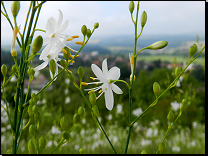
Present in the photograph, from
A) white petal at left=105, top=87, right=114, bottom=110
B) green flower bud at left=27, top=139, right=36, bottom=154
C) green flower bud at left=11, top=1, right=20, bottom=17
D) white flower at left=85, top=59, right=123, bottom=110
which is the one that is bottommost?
green flower bud at left=27, top=139, right=36, bottom=154

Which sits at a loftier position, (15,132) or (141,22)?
(141,22)

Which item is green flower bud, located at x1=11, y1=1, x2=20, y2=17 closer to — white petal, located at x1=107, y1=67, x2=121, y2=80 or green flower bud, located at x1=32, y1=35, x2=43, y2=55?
green flower bud, located at x1=32, y1=35, x2=43, y2=55

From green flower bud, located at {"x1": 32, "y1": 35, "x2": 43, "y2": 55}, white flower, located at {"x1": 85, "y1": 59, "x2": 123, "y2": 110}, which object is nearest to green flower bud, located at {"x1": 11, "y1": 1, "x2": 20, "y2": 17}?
green flower bud, located at {"x1": 32, "y1": 35, "x2": 43, "y2": 55}

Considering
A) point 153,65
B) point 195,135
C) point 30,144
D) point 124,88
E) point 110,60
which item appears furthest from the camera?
point 153,65

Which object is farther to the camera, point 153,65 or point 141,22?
point 153,65

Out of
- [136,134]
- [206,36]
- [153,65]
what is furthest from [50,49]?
[153,65]

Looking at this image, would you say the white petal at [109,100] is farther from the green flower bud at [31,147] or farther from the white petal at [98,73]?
the green flower bud at [31,147]

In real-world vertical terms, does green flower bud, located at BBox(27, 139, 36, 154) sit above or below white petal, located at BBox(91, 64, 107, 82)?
below

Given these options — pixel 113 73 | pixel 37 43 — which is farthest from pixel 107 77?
pixel 37 43

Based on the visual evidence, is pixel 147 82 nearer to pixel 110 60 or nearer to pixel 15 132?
pixel 110 60

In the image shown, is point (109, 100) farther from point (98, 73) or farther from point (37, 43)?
point (37, 43)

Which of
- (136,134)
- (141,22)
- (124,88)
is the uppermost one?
(141,22)
